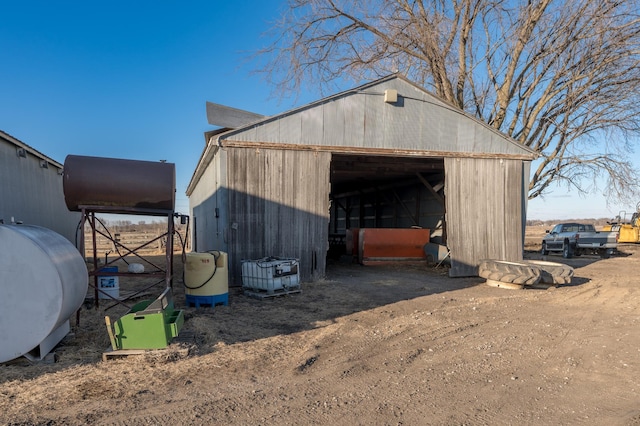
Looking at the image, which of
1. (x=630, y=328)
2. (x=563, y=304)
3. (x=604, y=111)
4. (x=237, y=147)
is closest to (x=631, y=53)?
(x=604, y=111)

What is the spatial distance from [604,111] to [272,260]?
17944 mm

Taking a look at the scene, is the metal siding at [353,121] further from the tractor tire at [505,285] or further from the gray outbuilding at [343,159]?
the tractor tire at [505,285]

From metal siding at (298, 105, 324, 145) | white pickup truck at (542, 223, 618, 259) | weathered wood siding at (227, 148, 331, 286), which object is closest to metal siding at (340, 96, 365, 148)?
metal siding at (298, 105, 324, 145)

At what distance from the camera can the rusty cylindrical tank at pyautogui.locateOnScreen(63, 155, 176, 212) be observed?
23.4 feet

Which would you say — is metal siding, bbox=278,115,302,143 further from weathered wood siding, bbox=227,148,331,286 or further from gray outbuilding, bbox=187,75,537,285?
weathered wood siding, bbox=227,148,331,286

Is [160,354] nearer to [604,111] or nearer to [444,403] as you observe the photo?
[444,403]

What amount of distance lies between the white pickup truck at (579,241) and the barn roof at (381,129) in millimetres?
10588

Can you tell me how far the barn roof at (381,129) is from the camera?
36.9ft

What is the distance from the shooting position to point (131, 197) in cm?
737

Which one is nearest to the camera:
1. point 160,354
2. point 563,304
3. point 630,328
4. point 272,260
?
point 160,354

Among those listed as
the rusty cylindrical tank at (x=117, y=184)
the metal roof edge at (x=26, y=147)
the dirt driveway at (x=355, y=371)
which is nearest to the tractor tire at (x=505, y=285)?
the dirt driveway at (x=355, y=371)

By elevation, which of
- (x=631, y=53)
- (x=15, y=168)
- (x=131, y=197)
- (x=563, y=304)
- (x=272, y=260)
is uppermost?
(x=631, y=53)

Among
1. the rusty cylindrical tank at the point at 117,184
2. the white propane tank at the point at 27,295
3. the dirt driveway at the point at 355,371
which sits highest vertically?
the rusty cylindrical tank at the point at 117,184

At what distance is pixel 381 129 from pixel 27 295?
31.7ft
